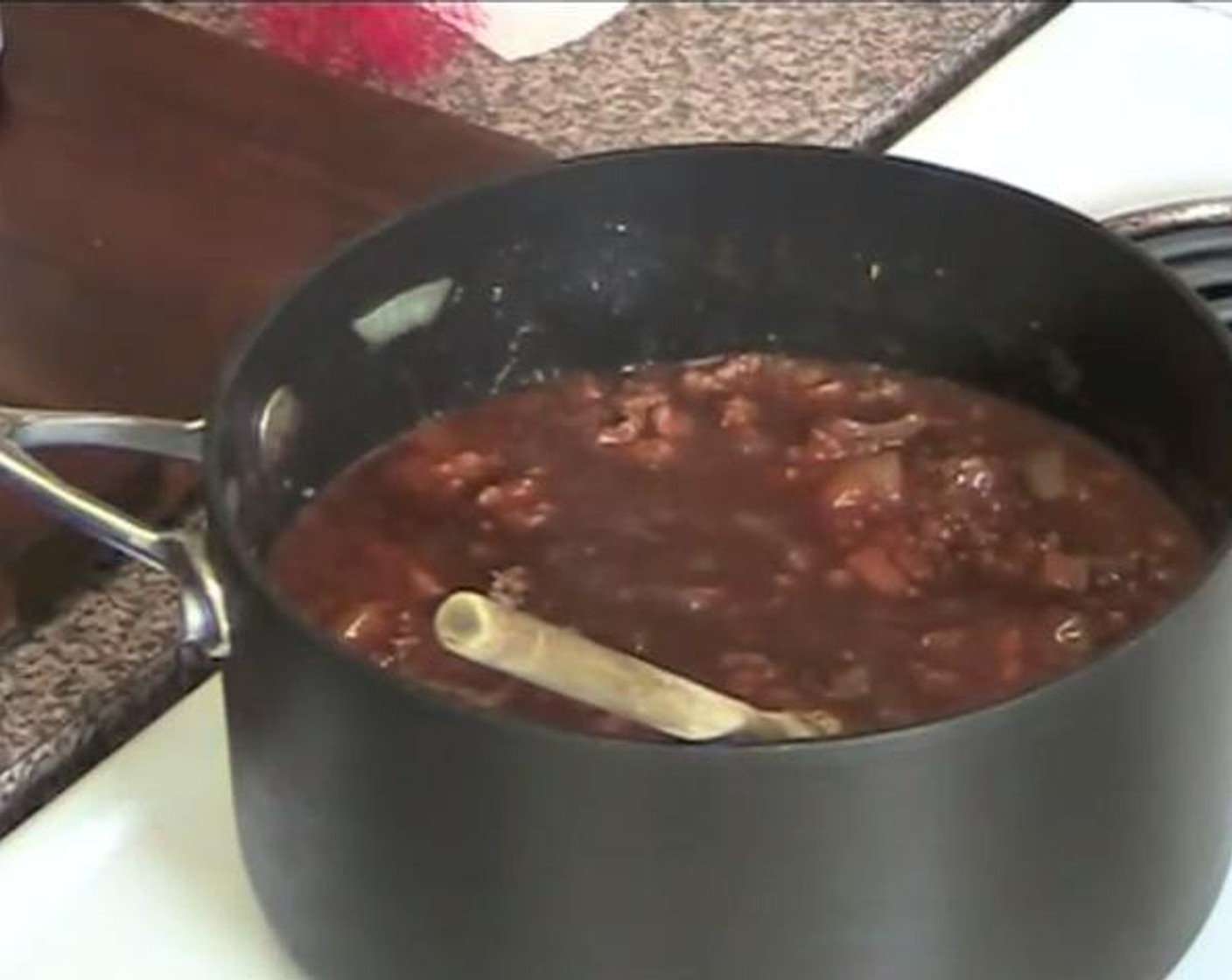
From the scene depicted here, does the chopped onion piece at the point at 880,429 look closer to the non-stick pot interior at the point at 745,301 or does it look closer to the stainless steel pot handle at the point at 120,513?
the non-stick pot interior at the point at 745,301

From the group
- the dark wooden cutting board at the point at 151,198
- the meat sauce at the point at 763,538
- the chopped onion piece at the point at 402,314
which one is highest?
the chopped onion piece at the point at 402,314

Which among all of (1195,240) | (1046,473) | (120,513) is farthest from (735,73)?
(120,513)

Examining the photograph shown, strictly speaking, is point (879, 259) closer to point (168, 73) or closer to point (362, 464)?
point (362, 464)

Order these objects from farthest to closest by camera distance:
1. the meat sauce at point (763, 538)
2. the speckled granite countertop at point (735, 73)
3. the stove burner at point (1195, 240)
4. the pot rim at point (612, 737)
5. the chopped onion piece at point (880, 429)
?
the speckled granite countertop at point (735, 73) → the stove burner at point (1195, 240) → the chopped onion piece at point (880, 429) → the meat sauce at point (763, 538) → the pot rim at point (612, 737)

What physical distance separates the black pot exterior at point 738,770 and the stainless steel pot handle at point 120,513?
0.05 ft

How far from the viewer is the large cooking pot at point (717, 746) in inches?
24.3

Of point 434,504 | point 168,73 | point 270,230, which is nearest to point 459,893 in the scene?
point 434,504

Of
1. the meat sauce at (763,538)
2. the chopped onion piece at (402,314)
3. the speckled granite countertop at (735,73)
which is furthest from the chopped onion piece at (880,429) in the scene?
the speckled granite countertop at (735,73)

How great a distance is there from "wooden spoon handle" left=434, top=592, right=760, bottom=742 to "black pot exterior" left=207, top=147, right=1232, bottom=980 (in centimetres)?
3

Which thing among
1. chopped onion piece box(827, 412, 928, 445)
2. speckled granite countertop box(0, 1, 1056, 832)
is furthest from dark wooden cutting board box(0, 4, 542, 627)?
chopped onion piece box(827, 412, 928, 445)

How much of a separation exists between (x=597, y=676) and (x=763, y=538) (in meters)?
0.13

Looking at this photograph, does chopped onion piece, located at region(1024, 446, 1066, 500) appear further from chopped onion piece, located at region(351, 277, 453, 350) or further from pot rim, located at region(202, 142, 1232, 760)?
chopped onion piece, located at region(351, 277, 453, 350)

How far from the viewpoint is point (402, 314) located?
814 mm

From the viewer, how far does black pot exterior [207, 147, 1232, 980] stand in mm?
615
